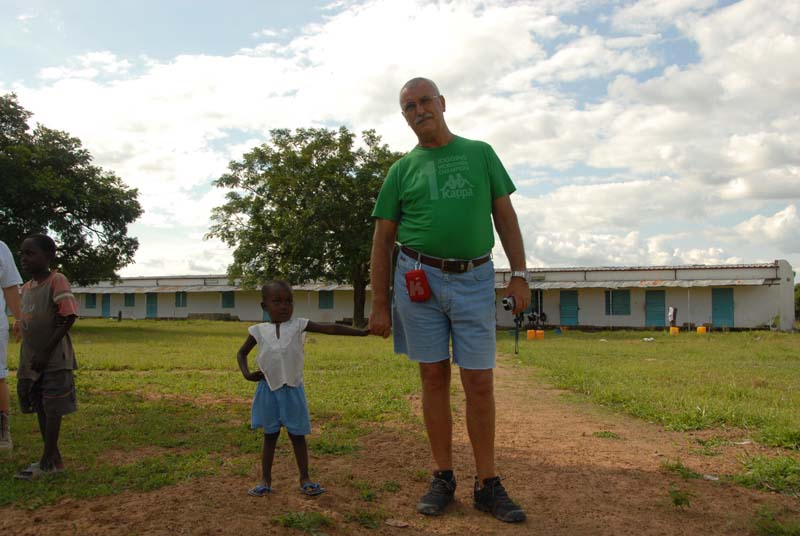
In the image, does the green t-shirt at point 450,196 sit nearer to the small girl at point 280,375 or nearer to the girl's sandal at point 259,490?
the small girl at point 280,375

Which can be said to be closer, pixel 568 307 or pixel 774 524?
pixel 774 524

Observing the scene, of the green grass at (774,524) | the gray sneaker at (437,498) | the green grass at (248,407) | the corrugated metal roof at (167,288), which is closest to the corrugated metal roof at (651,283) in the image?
the corrugated metal roof at (167,288)

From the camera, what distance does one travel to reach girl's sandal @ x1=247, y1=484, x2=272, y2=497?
3.56 meters

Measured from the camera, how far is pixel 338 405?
6922 millimetres

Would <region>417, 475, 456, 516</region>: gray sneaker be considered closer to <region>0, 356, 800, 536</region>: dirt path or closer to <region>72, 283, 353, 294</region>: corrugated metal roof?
<region>0, 356, 800, 536</region>: dirt path

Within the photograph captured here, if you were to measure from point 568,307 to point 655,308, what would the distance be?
13.2 feet

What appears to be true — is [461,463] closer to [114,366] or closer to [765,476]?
[765,476]

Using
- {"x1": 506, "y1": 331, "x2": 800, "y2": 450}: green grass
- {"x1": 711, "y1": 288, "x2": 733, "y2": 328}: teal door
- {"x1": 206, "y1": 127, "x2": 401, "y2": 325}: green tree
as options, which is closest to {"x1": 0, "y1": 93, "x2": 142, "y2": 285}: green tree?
{"x1": 206, "y1": 127, "x2": 401, "y2": 325}: green tree

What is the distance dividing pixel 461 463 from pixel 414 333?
47.1 inches

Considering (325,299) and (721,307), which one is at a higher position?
(325,299)

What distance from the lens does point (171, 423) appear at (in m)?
5.87

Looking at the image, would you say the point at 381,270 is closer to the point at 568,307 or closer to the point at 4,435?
the point at 4,435

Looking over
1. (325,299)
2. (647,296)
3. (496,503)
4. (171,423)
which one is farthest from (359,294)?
(496,503)

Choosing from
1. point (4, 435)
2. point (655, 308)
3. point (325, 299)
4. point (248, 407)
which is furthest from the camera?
point (325, 299)
